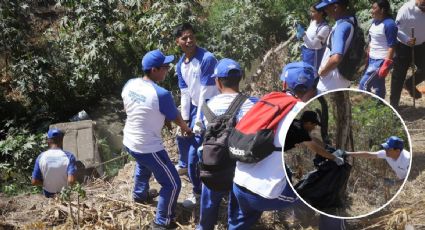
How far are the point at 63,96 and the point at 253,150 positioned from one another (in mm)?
8268

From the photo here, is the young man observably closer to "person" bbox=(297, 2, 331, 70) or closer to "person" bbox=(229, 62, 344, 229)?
"person" bbox=(229, 62, 344, 229)

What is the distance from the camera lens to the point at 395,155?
3.33 meters

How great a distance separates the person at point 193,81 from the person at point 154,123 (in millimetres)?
410

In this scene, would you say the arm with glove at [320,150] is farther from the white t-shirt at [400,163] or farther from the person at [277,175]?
the white t-shirt at [400,163]

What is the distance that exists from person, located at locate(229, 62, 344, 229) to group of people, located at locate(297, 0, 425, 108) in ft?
5.22

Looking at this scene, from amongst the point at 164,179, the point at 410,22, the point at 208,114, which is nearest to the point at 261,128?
the point at 208,114

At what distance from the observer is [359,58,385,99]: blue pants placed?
6.62m

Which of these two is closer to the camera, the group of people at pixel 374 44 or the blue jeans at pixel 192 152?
the group of people at pixel 374 44

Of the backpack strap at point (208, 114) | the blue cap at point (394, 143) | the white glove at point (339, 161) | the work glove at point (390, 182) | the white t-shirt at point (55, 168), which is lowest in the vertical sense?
the white t-shirt at point (55, 168)

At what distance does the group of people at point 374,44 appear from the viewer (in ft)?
17.8

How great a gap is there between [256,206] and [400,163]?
102 centimetres

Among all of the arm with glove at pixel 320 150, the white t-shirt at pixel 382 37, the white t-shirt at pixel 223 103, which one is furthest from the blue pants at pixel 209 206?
the white t-shirt at pixel 382 37

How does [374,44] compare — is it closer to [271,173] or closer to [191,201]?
[191,201]

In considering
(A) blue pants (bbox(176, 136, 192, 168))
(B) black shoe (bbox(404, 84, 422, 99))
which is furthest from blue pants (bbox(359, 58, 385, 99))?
(A) blue pants (bbox(176, 136, 192, 168))
